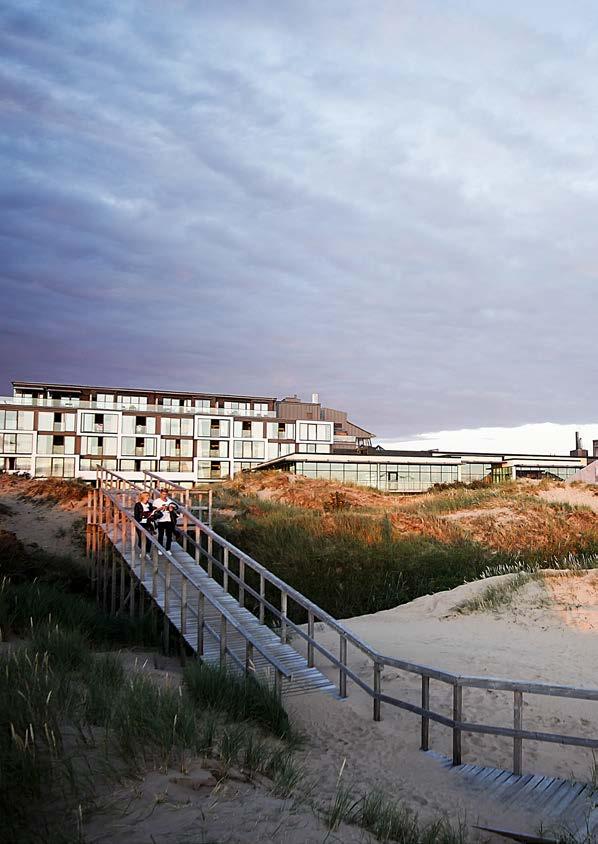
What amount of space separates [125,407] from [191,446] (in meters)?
8.28

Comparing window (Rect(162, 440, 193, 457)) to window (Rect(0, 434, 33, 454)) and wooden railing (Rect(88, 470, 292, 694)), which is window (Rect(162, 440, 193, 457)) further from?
wooden railing (Rect(88, 470, 292, 694))

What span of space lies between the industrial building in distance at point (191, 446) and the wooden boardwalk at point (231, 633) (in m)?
44.2

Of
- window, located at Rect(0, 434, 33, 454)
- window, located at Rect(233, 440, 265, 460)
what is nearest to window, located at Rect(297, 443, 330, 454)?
window, located at Rect(233, 440, 265, 460)

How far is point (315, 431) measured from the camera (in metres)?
78.2

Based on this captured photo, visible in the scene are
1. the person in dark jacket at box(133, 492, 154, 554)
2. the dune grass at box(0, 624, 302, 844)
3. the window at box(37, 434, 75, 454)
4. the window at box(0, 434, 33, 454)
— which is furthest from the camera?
the window at box(37, 434, 75, 454)

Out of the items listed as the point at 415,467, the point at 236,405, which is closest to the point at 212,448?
the point at 236,405

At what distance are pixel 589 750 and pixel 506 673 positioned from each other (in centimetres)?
297

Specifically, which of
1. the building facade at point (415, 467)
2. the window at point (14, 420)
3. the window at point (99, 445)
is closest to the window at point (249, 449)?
the building facade at point (415, 467)

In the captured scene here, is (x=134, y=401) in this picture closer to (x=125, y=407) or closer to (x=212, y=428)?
(x=125, y=407)

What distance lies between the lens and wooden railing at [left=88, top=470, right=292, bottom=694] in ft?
33.5

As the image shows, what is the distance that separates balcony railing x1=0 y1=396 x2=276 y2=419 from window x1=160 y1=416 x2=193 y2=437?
2.31ft

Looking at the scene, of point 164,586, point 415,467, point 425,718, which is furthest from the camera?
point 415,467

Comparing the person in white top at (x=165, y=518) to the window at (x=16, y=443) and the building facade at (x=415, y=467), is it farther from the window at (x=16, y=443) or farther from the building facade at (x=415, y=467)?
the window at (x=16, y=443)

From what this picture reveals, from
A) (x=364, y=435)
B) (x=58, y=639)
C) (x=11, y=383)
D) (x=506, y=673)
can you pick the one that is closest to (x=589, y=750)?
(x=506, y=673)
